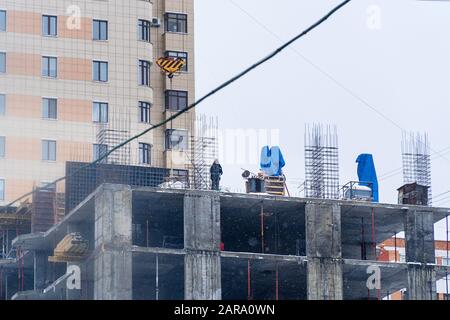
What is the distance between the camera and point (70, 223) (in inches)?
3858

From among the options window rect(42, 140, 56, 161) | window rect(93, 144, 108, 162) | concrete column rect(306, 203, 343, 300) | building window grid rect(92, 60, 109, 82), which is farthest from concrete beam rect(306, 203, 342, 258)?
building window grid rect(92, 60, 109, 82)

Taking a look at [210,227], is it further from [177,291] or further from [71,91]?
[71,91]

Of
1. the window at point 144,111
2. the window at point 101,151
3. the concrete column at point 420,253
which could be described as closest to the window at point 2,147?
the window at point 101,151

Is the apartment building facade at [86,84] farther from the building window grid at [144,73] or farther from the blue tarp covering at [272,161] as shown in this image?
the blue tarp covering at [272,161]

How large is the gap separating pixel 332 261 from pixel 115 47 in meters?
35.7

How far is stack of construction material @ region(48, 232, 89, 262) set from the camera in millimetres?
94438

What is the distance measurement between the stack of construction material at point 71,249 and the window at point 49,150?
23.7 metres

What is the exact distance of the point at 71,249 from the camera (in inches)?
3720

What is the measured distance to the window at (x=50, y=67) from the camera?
400 feet

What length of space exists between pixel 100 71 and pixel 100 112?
141 inches

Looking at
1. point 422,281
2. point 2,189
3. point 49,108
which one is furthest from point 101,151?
point 422,281

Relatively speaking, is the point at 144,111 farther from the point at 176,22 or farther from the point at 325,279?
Answer: the point at 325,279
